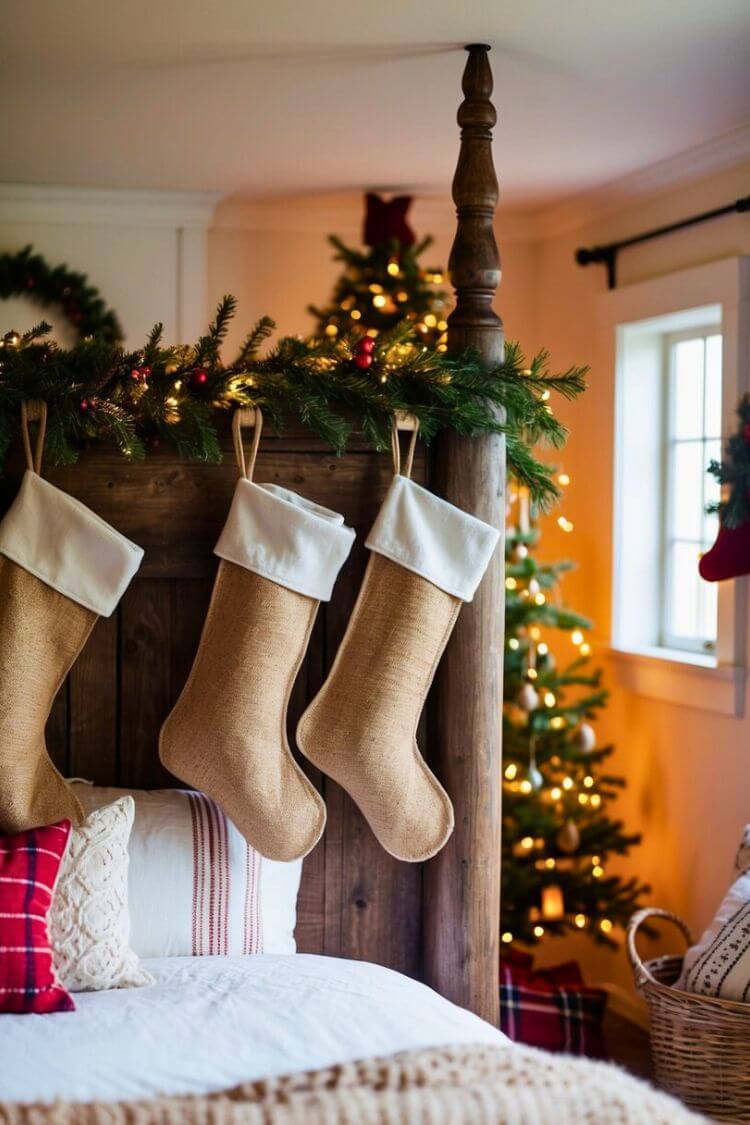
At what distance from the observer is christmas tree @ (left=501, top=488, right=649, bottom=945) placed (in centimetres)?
384

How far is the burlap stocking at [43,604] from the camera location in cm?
229

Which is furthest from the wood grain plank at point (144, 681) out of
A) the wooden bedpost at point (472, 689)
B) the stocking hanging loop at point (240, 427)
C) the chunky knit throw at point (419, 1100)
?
the chunky knit throw at point (419, 1100)

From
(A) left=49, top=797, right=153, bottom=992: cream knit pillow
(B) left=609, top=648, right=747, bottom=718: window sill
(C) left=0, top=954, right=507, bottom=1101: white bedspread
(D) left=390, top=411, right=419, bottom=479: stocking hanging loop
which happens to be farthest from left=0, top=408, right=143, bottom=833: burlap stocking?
(B) left=609, top=648, right=747, bottom=718: window sill

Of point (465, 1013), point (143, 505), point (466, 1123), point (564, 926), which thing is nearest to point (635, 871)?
point (564, 926)

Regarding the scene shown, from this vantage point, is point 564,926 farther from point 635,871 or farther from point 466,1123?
point 466,1123

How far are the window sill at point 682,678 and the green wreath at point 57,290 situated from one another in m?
1.99

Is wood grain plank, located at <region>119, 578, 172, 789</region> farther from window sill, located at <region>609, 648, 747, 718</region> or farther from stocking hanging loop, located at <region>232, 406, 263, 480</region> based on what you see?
window sill, located at <region>609, 648, 747, 718</region>

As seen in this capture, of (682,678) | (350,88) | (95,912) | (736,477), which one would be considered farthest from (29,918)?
(682,678)

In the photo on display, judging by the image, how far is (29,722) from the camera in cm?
230

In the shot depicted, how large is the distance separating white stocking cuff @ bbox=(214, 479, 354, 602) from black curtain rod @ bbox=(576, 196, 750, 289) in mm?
1747

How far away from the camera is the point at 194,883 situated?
233 centimetres

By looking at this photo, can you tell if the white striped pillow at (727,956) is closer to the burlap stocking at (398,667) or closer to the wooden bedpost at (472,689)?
the wooden bedpost at (472,689)

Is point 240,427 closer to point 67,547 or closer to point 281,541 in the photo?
point 281,541

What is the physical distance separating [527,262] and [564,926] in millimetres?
2336
